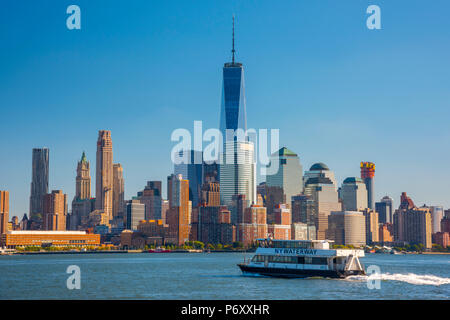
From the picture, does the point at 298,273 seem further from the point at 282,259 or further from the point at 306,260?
the point at 282,259

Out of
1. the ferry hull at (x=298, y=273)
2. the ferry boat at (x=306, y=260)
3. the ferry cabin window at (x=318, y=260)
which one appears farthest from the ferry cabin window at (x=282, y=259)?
the ferry cabin window at (x=318, y=260)

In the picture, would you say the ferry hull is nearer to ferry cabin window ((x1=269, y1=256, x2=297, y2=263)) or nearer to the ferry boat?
the ferry boat

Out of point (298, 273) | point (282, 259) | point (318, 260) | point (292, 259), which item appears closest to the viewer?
point (318, 260)

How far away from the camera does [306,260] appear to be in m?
85.3

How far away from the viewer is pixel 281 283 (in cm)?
7919

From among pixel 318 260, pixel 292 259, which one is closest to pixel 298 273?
pixel 292 259

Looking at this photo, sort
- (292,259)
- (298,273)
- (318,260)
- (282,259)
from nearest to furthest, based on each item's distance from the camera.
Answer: (318,260)
(298,273)
(292,259)
(282,259)

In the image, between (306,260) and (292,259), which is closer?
(306,260)

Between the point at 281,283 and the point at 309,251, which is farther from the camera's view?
the point at 309,251
